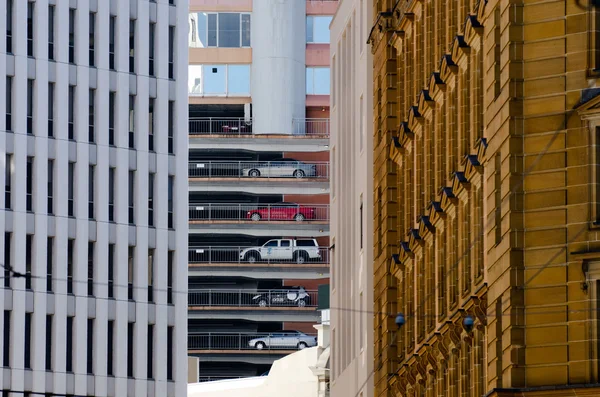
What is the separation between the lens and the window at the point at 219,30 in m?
Result: 174

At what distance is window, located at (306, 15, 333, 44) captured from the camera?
17175 cm

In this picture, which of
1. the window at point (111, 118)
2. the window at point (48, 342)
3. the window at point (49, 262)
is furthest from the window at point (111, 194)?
the window at point (48, 342)

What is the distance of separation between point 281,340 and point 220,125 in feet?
64.3

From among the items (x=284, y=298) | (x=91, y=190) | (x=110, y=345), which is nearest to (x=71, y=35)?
(x=91, y=190)

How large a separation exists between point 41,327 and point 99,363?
384cm

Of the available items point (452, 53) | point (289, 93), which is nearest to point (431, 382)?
point (452, 53)

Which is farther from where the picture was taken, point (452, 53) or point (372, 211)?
point (372, 211)

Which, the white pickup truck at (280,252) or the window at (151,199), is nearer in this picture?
the window at (151,199)

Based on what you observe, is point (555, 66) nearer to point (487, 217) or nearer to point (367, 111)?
point (487, 217)

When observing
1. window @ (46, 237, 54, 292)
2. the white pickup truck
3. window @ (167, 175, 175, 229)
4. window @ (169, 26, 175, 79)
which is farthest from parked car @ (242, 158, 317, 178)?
window @ (46, 237, 54, 292)

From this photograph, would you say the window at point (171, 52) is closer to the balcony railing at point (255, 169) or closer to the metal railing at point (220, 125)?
the balcony railing at point (255, 169)

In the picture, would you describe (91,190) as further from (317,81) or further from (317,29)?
(317,29)

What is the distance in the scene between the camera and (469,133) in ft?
176

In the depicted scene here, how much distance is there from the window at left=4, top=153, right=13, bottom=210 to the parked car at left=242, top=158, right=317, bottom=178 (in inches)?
2352
